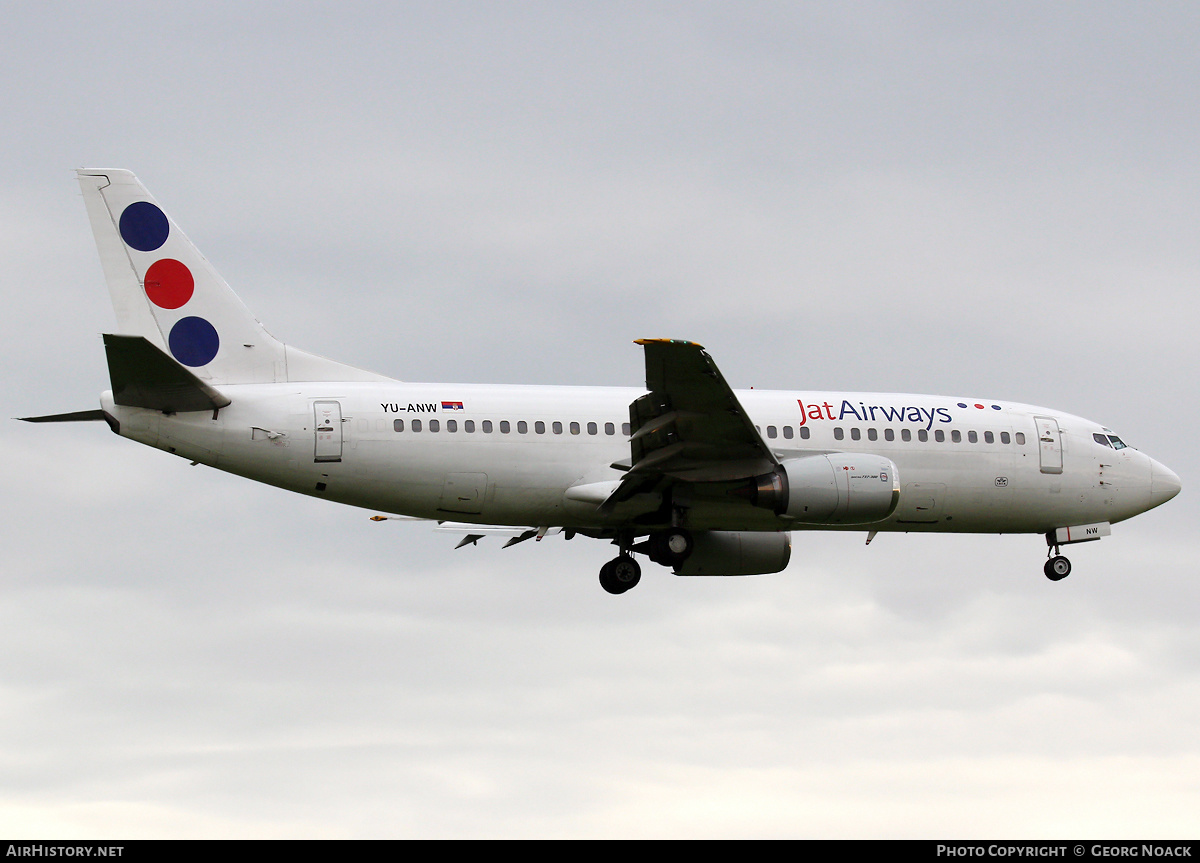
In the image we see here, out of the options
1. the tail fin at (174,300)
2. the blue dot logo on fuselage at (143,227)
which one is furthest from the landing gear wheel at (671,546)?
the blue dot logo on fuselage at (143,227)

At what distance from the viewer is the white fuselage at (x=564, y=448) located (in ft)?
95.6

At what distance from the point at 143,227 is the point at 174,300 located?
→ 5.42 feet

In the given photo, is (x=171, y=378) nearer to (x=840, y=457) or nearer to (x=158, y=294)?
(x=158, y=294)

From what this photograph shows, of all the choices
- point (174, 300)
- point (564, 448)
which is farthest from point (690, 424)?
point (174, 300)

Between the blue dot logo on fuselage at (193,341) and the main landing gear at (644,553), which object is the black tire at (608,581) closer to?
the main landing gear at (644,553)

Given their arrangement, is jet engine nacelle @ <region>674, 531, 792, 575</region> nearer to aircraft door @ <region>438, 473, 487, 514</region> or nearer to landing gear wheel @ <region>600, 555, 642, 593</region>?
landing gear wheel @ <region>600, 555, 642, 593</region>

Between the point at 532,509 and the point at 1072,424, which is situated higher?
the point at 1072,424

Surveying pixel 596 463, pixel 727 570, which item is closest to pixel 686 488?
pixel 596 463

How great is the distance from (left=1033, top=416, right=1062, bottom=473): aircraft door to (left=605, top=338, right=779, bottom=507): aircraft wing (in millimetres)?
7680

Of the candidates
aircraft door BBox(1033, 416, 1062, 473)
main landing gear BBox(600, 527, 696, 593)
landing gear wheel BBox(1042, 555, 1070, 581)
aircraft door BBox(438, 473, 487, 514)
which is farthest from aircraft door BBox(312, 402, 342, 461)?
landing gear wheel BBox(1042, 555, 1070, 581)

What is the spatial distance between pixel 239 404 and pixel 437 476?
4005mm

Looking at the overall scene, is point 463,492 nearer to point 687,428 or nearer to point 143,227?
point 687,428

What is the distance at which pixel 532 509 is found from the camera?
30469mm

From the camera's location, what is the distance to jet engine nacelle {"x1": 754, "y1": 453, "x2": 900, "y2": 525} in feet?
96.5
